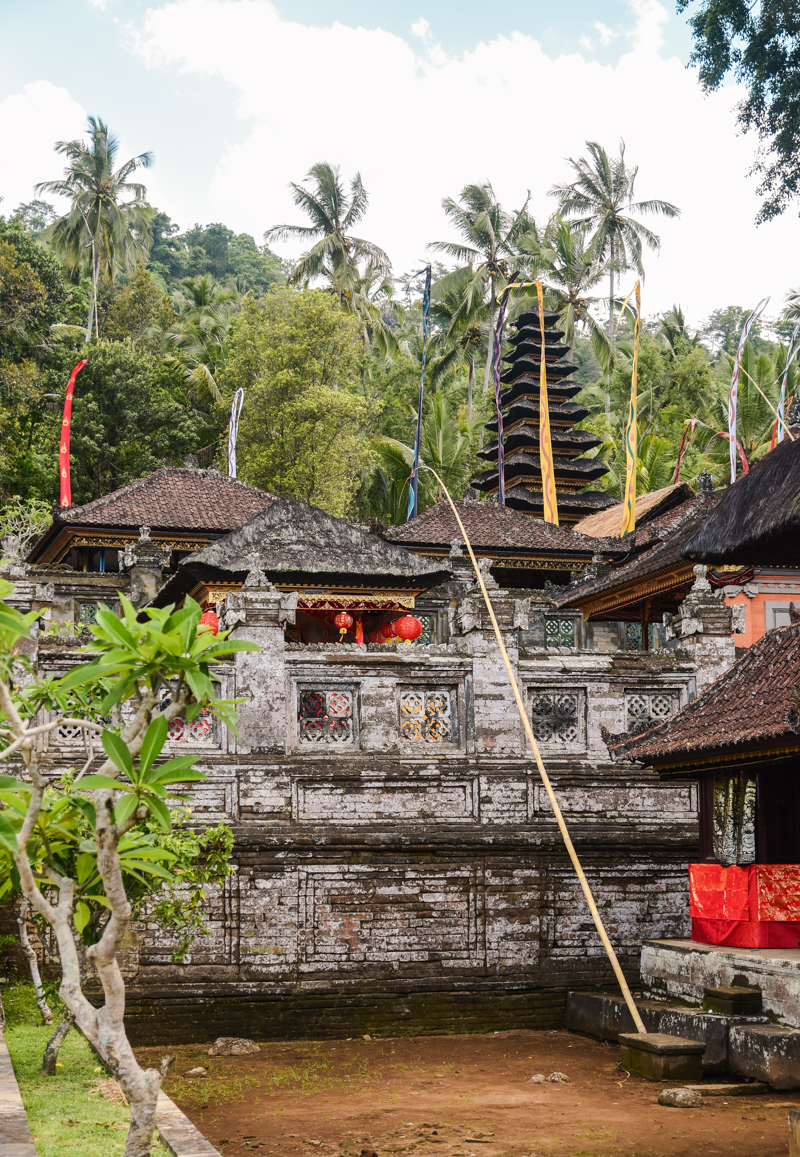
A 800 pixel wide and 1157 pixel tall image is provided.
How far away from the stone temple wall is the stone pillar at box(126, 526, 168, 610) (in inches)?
408

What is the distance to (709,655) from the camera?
12.7 metres

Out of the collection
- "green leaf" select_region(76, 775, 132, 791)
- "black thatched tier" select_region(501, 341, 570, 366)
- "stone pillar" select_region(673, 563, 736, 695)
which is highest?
"black thatched tier" select_region(501, 341, 570, 366)

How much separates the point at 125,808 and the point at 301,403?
87.5 feet

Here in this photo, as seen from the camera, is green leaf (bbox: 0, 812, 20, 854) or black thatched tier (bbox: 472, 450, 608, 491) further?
black thatched tier (bbox: 472, 450, 608, 491)

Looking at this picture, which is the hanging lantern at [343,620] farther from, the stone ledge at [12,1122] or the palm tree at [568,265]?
the palm tree at [568,265]

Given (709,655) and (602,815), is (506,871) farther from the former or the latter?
(709,655)

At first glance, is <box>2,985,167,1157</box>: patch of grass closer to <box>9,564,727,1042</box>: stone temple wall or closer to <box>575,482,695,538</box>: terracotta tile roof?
<box>9,564,727,1042</box>: stone temple wall

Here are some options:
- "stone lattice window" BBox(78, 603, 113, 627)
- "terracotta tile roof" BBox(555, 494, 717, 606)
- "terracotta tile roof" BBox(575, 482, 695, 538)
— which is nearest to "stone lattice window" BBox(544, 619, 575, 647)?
"terracotta tile roof" BBox(555, 494, 717, 606)

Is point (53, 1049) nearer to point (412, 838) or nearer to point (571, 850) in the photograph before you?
point (571, 850)

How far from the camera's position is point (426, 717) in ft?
39.6

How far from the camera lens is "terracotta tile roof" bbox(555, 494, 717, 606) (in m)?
18.5

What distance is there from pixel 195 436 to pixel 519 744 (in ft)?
82.7

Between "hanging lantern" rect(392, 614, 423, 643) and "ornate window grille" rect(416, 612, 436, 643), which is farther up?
"ornate window grille" rect(416, 612, 436, 643)

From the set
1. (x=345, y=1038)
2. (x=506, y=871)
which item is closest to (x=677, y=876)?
(x=506, y=871)
